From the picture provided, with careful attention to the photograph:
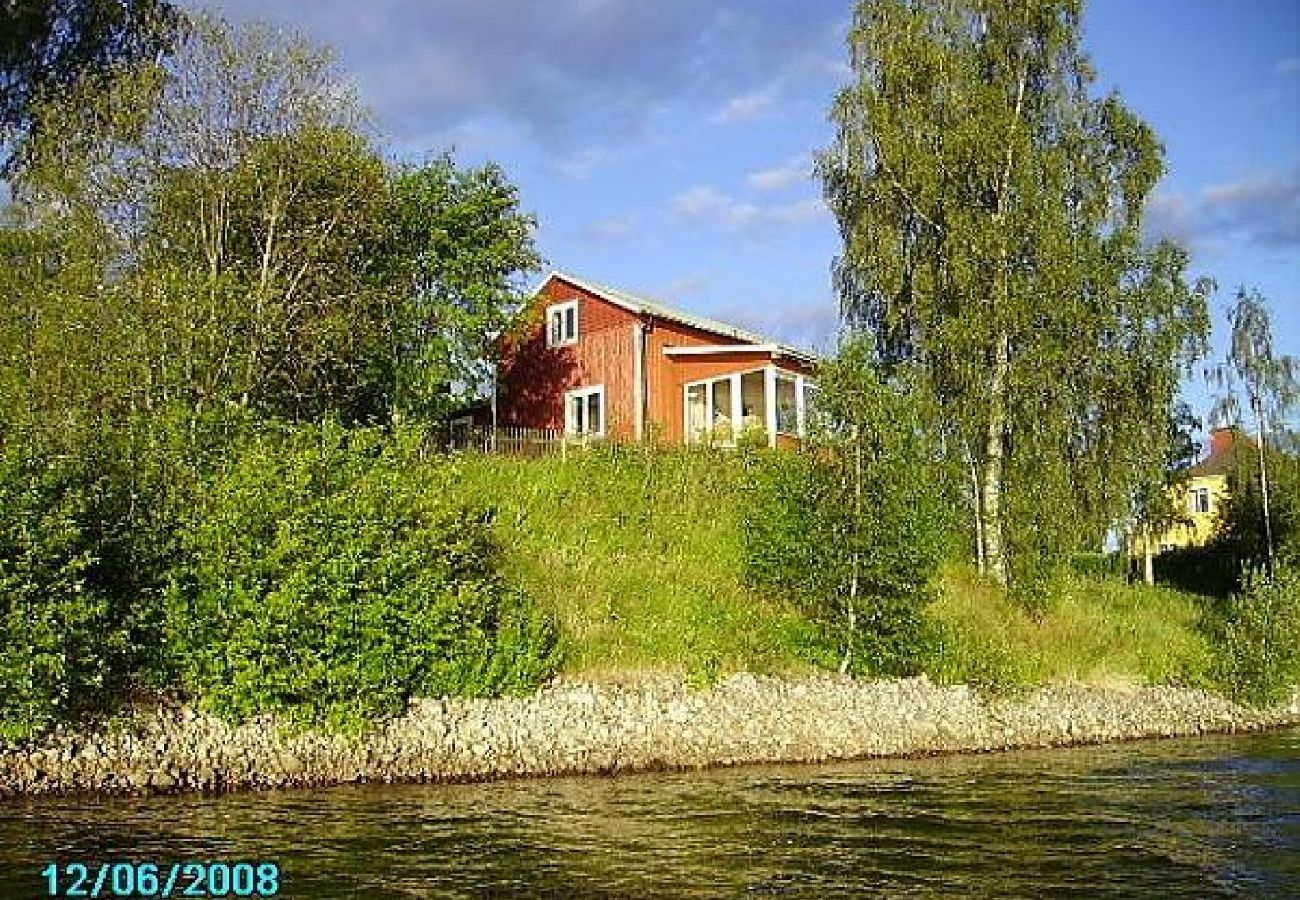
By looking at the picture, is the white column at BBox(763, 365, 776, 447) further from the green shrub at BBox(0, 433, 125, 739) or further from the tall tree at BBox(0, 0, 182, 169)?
the green shrub at BBox(0, 433, 125, 739)

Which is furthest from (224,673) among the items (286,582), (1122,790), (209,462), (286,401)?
(1122,790)

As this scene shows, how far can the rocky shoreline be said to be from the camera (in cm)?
1762

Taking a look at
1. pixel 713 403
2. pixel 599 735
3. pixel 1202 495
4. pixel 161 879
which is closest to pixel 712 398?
pixel 713 403

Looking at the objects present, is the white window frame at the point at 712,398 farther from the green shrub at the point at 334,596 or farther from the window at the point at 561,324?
the green shrub at the point at 334,596

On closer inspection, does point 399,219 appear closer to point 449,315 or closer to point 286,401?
point 449,315

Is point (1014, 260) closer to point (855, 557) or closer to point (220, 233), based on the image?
point (855, 557)

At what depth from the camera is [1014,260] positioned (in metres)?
29.6

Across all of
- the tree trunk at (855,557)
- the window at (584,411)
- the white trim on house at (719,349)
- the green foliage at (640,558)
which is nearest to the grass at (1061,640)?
the tree trunk at (855,557)

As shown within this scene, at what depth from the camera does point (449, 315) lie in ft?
110

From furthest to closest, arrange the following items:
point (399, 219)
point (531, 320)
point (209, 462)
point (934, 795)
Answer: point (531, 320) → point (399, 219) → point (209, 462) → point (934, 795)

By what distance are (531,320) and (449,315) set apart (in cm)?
339

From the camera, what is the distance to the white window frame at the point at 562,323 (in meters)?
38.8

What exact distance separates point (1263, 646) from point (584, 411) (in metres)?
19.9

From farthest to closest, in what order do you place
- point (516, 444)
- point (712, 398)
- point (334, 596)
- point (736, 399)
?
point (712, 398), point (736, 399), point (516, 444), point (334, 596)
